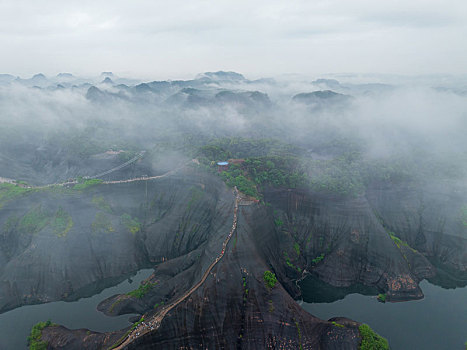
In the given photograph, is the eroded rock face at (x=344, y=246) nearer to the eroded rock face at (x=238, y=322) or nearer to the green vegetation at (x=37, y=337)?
the eroded rock face at (x=238, y=322)

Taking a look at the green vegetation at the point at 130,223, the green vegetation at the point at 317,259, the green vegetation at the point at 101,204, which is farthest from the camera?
the green vegetation at the point at 101,204

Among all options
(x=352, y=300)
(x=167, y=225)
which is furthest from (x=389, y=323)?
(x=167, y=225)

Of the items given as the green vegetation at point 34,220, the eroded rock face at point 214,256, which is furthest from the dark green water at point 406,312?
the green vegetation at point 34,220

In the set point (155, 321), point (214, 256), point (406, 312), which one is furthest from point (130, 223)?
point (406, 312)

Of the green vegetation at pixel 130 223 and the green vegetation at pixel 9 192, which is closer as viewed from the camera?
the green vegetation at pixel 9 192

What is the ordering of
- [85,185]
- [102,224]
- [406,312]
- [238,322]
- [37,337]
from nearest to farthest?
[238,322], [37,337], [406,312], [102,224], [85,185]

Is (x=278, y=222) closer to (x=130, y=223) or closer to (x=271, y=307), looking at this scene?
(x=271, y=307)

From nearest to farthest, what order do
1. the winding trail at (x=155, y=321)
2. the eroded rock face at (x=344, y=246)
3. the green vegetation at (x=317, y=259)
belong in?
the winding trail at (x=155, y=321) → the eroded rock face at (x=344, y=246) → the green vegetation at (x=317, y=259)
